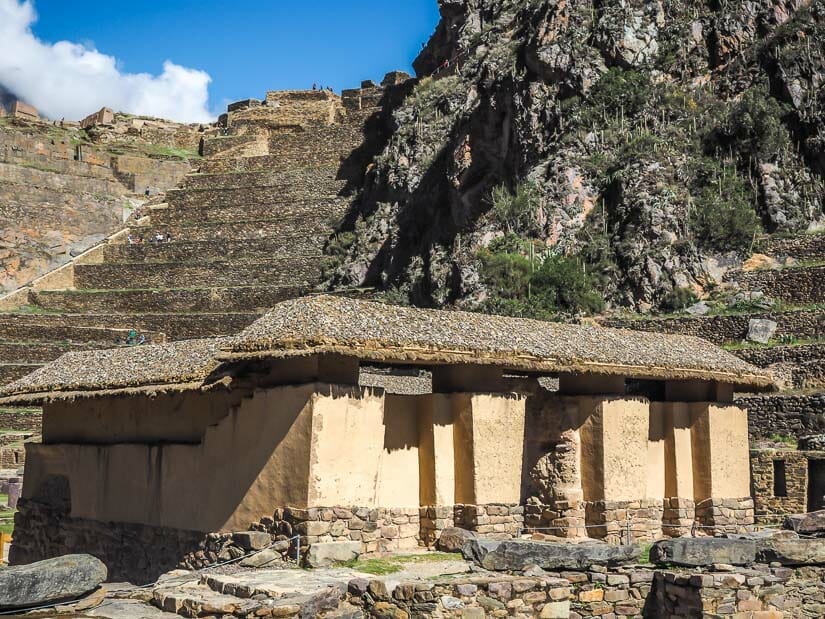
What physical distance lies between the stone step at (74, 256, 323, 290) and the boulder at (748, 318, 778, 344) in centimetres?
2490

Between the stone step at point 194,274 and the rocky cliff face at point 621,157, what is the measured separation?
5.10 m

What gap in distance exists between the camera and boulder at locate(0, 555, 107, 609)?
13398mm

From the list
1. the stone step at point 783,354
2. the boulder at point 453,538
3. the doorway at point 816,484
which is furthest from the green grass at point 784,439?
the boulder at point 453,538

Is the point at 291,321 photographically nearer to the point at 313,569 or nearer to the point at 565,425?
the point at 313,569

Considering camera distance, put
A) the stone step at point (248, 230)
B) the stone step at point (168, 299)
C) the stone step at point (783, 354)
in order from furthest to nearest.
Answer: the stone step at point (248, 230) → the stone step at point (168, 299) → the stone step at point (783, 354)

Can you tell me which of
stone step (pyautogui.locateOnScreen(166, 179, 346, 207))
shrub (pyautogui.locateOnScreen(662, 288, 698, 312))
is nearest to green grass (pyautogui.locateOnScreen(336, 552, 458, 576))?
shrub (pyautogui.locateOnScreen(662, 288, 698, 312))

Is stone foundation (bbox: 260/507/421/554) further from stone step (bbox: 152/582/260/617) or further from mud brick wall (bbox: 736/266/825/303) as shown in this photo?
mud brick wall (bbox: 736/266/825/303)

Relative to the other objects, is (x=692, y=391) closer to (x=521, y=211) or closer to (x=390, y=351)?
(x=390, y=351)

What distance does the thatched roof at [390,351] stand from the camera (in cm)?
1650

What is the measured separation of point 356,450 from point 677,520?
7623 millimetres

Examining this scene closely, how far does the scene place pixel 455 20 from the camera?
65.6m

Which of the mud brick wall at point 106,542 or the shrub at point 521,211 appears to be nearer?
the mud brick wall at point 106,542

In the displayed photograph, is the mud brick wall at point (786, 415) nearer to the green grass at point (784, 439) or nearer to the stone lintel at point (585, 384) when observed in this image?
the green grass at point (784, 439)

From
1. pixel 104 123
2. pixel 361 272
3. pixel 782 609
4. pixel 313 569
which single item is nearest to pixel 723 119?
pixel 361 272
